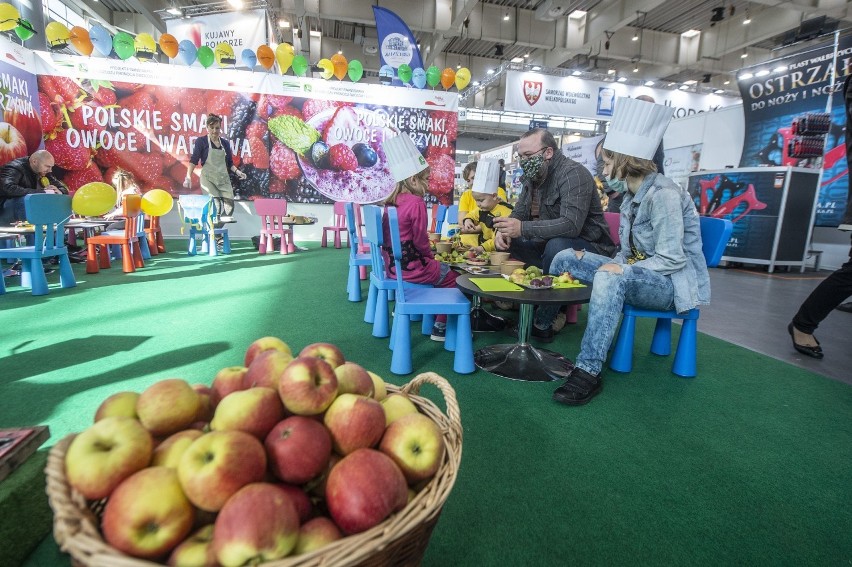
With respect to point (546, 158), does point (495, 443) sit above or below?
below

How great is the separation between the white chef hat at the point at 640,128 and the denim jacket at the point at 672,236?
0.18 meters

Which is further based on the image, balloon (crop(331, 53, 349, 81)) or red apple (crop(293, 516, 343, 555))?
balloon (crop(331, 53, 349, 81))

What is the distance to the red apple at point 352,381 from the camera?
3.19 ft

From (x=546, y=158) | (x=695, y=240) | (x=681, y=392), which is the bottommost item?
(x=681, y=392)

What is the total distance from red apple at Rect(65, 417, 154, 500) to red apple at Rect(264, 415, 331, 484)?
212mm

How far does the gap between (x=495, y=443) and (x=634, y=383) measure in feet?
3.77

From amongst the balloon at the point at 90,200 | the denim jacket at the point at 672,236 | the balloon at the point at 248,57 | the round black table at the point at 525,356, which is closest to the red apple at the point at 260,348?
the round black table at the point at 525,356

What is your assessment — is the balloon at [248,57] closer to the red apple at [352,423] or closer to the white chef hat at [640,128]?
the white chef hat at [640,128]

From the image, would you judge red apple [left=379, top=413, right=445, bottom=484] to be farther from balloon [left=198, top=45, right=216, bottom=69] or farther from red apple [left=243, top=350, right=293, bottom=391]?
balloon [left=198, top=45, right=216, bottom=69]

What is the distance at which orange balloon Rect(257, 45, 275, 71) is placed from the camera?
7777 millimetres

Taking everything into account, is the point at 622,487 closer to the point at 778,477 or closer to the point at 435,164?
the point at 778,477

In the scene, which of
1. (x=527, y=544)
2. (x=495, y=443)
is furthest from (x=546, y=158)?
(x=527, y=544)

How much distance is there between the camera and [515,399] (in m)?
2.23

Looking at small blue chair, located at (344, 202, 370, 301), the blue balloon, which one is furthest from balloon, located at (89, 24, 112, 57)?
small blue chair, located at (344, 202, 370, 301)
